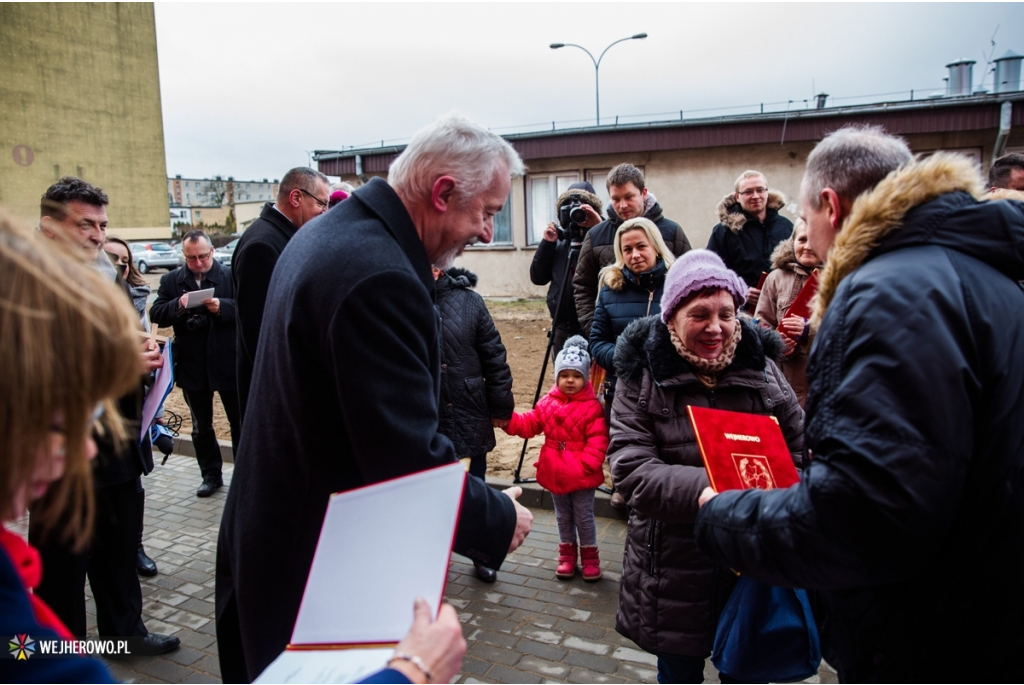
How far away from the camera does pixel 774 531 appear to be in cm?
159

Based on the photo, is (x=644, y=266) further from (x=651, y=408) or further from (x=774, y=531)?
(x=774, y=531)

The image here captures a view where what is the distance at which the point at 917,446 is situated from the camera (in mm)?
1381

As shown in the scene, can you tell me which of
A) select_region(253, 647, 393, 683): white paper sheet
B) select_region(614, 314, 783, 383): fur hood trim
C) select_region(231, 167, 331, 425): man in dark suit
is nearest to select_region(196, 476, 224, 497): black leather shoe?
select_region(231, 167, 331, 425): man in dark suit

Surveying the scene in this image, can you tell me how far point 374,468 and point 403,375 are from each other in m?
0.24

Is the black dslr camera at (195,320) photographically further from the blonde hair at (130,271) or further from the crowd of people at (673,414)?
the crowd of people at (673,414)

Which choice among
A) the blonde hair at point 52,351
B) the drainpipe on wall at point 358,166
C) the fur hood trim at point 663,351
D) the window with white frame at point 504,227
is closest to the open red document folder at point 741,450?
the fur hood trim at point 663,351

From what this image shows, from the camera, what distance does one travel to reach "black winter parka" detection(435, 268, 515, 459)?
418cm

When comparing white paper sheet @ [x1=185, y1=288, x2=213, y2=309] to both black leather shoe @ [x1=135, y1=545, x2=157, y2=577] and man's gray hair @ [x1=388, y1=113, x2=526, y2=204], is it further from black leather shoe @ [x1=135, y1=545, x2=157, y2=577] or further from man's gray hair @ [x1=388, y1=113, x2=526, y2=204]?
man's gray hair @ [x1=388, y1=113, x2=526, y2=204]

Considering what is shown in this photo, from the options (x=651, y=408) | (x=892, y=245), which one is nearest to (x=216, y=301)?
(x=651, y=408)

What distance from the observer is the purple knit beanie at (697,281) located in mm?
2566

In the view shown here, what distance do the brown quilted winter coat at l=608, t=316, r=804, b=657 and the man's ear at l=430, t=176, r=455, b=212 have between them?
0.97m

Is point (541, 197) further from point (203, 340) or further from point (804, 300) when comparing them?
point (804, 300)

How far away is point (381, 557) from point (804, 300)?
359 centimetres

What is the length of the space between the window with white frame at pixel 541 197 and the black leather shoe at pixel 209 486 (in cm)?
1260
